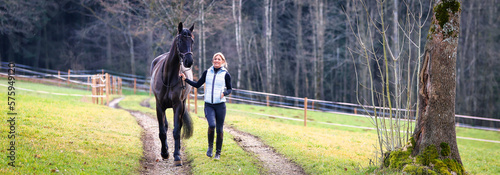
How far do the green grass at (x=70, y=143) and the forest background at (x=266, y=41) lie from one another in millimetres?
11682

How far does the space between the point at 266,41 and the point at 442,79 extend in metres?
24.0

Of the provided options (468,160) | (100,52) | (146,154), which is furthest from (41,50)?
(468,160)

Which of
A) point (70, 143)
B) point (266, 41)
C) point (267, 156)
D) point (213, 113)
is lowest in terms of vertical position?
point (267, 156)

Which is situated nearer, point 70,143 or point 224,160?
point 224,160

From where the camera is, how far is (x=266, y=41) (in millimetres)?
29078

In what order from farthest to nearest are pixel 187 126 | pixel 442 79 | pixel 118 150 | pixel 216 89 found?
pixel 187 126 < pixel 118 150 < pixel 216 89 < pixel 442 79

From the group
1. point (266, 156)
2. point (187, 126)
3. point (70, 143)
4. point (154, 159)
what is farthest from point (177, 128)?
point (70, 143)

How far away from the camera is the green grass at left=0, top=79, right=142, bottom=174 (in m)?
5.70

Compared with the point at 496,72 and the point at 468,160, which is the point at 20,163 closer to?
the point at 468,160

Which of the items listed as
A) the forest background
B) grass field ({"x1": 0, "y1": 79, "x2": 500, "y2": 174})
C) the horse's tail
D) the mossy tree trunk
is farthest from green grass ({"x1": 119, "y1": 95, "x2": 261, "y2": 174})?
the forest background

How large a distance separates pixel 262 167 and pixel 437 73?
10.6ft

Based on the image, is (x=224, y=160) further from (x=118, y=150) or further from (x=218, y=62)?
(x=118, y=150)

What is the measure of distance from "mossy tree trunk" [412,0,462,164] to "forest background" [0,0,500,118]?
53.7 ft

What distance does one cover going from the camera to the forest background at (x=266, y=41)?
24984mm
